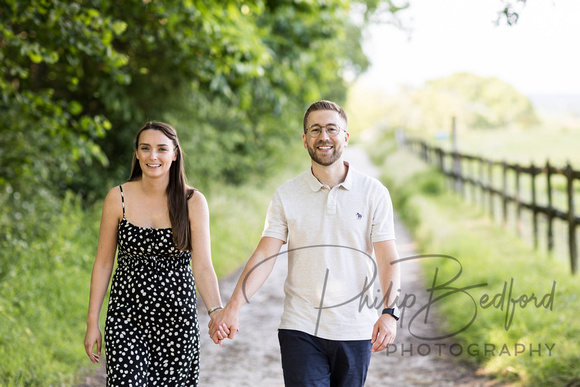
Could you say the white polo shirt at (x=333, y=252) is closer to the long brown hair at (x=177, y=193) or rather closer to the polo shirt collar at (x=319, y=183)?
the polo shirt collar at (x=319, y=183)

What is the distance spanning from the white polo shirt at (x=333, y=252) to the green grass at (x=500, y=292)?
2429 millimetres

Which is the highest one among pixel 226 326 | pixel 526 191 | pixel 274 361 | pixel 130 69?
pixel 130 69

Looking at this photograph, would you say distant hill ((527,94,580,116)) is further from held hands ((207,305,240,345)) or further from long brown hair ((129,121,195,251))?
held hands ((207,305,240,345))

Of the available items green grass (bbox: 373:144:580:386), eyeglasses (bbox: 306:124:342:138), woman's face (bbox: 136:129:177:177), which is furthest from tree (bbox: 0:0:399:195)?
green grass (bbox: 373:144:580:386)

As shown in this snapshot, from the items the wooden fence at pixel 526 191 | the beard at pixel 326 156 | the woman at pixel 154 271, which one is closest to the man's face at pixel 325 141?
the beard at pixel 326 156

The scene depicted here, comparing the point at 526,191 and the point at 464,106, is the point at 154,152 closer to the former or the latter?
the point at 526,191

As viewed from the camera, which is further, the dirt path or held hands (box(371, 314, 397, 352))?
the dirt path

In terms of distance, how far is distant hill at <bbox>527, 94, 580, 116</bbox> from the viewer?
43731 millimetres

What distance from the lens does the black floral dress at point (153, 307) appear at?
3.14m

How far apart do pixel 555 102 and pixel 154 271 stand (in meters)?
52.1

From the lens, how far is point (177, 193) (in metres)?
3.31

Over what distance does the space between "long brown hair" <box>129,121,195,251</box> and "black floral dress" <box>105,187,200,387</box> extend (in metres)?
0.05

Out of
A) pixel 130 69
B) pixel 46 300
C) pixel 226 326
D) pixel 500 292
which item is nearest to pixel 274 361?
pixel 46 300

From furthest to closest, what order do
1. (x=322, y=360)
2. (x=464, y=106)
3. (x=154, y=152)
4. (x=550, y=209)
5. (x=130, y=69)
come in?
1. (x=464, y=106)
2. (x=130, y=69)
3. (x=550, y=209)
4. (x=154, y=152)
5. (x=322, y=360)
